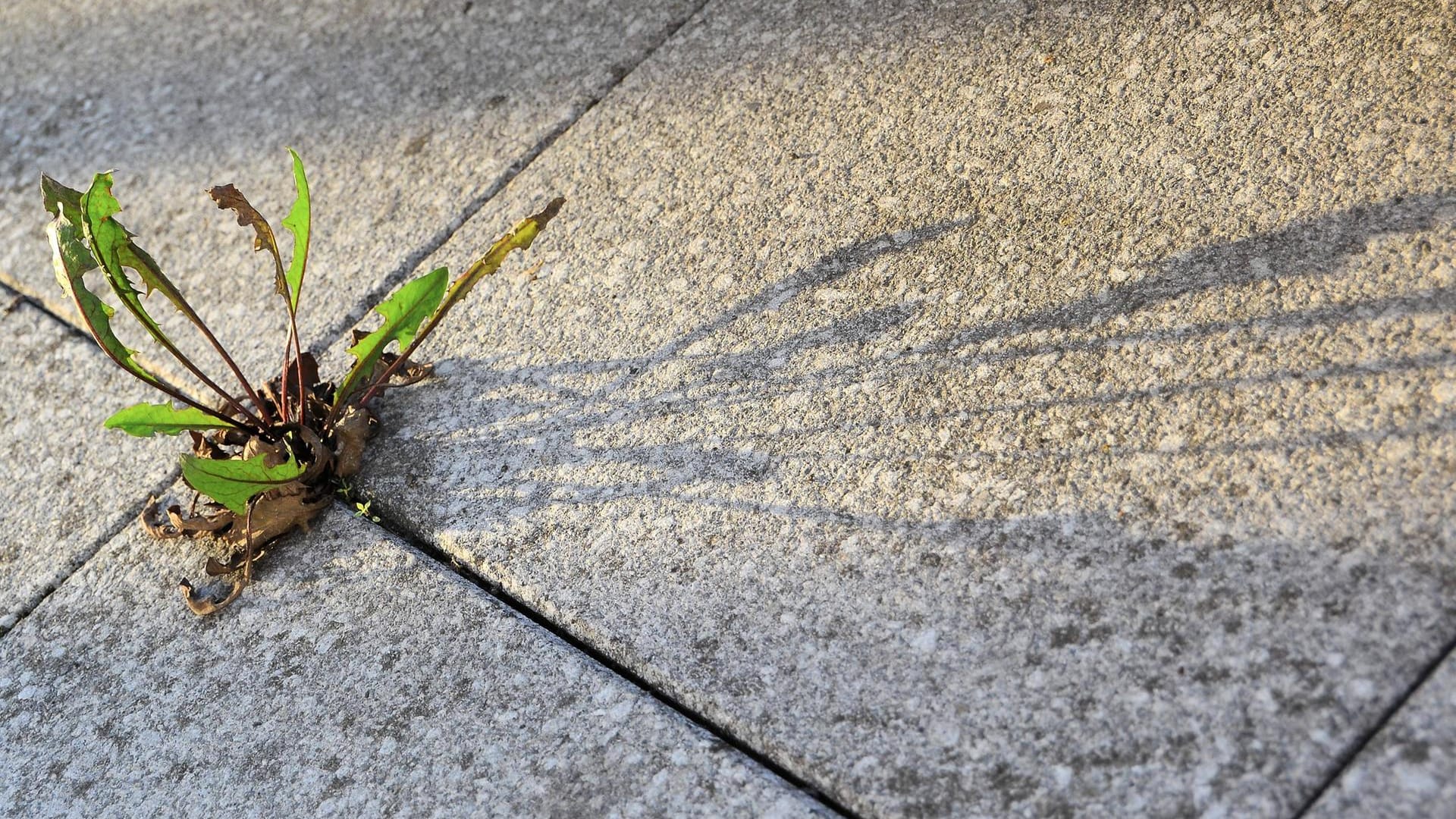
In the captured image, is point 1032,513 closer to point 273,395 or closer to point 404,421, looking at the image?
point 404,421

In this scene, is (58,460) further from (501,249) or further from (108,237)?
(501,249)

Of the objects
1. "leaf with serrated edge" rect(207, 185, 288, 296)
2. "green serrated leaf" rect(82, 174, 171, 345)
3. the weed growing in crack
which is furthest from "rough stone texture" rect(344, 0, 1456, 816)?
"green serrated leaf" rect(82, 174, 171, 345)

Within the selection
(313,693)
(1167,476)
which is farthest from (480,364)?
(1167,476)

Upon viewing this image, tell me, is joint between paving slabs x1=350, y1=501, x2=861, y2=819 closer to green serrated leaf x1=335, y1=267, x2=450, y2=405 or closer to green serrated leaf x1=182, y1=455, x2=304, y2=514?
green serrated leaf x1=182, y1=455, x2=304, y2=514

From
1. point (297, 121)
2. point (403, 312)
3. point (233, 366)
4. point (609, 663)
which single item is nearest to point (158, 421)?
point (233, 366)

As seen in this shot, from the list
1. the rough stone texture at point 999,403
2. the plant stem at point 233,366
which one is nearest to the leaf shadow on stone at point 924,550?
the rough stone texture at point 999,403
